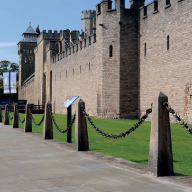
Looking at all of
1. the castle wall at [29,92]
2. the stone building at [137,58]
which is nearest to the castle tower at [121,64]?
the stone building at [137,58]

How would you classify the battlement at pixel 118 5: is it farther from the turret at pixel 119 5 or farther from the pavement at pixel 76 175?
the pavement at pixel 76 175

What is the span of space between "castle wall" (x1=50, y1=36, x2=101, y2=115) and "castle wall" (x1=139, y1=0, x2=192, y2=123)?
3.86m

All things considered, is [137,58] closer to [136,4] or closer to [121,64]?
[121,64]

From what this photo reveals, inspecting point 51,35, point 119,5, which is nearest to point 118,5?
point 119,5

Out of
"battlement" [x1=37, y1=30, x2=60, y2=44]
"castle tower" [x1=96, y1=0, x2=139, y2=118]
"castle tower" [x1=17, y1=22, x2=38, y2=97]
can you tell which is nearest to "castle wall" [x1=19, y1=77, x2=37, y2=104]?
"castle tower" [x1=17, y1=22, x2=38, y2=97]

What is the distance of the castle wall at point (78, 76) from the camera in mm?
28750

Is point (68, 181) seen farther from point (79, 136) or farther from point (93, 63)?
point (93, 63)

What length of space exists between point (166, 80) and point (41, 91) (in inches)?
1368

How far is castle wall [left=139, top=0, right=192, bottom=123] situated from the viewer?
17.7 m

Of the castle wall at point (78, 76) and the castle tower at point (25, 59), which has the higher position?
the castle tower at point (25, 59)

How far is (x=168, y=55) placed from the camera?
19.3m

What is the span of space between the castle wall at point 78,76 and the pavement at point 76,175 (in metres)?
17.8

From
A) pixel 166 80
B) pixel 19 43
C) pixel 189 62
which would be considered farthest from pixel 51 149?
pixel 19 43

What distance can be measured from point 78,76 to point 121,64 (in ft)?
35.5
